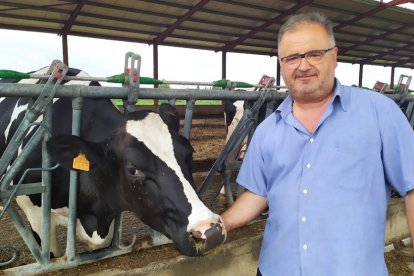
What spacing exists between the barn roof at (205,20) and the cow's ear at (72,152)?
6.70 meters

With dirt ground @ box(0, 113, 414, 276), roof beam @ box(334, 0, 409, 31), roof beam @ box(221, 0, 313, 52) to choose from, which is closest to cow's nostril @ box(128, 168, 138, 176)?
dirt ground @ box(0, 113, 414, 276)

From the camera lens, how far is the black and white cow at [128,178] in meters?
1.87

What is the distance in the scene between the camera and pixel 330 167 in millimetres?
1513

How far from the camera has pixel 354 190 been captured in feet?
4.87

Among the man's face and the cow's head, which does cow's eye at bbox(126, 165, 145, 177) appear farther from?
the man's face

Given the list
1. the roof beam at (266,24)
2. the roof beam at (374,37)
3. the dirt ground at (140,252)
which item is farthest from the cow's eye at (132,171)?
the roof beam at (374,37)

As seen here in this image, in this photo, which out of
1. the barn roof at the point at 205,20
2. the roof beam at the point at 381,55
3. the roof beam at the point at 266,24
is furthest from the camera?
the roof beam at the point at 381,55

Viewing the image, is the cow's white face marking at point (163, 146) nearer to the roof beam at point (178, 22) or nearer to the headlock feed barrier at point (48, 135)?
the headlock feed barrier at point (48, 135)

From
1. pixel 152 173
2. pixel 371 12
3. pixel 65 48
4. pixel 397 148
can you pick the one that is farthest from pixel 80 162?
pixel 371 12

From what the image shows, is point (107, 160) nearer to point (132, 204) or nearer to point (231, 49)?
point (132, 204)

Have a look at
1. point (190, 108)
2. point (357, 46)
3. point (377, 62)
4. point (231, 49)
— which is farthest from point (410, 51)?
point (190, 108)

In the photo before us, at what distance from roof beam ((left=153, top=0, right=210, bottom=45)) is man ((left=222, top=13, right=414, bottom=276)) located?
25.7 feet

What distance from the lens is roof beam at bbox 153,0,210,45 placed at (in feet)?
29.2

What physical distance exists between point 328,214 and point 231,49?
11032mm
